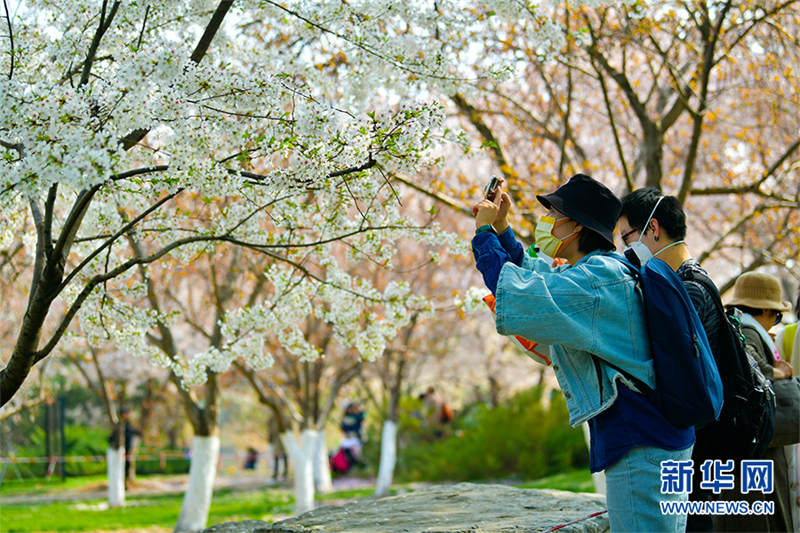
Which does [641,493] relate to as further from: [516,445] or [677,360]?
[516,445]

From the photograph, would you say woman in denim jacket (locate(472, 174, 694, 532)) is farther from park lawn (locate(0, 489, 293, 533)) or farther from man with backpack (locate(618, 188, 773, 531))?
park lawn (locate(0, 489, 293, 533))

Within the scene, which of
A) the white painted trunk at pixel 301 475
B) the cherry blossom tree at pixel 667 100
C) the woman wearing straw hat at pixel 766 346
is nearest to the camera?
the woman wearing straw hat at pixel 766 346

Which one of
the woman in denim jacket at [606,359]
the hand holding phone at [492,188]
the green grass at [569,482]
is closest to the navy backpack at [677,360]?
the woman in denim jacket at [606,359]

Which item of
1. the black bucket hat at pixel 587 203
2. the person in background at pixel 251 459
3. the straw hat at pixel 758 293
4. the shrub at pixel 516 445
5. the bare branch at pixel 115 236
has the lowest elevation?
the person in background at pixel 251 459

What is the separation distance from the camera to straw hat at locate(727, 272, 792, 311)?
165 inches

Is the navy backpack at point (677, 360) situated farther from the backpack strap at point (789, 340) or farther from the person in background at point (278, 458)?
the person in background at point (278, 458)

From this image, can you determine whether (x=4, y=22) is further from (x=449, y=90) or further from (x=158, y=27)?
(x=449, y=90)

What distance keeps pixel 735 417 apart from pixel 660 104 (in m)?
7.42

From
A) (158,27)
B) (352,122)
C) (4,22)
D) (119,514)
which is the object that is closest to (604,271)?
(352,122)

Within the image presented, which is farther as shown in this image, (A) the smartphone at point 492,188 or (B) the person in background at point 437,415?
(B) the person in background at point 437,415

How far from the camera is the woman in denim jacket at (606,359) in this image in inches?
101

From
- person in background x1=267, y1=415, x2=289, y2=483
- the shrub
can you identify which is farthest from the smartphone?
person in background x1=267, y1=415, x2=289, y2=483

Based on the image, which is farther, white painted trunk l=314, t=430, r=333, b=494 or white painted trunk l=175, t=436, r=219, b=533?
white painted trunk l=314, t=430, r=333, b=494

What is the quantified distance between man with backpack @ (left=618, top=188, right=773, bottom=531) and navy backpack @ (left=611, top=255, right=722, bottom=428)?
43 centimetres
